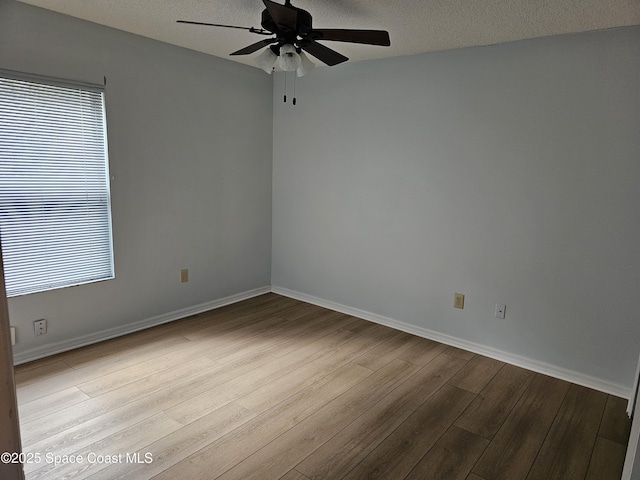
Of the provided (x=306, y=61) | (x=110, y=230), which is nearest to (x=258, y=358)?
(x=110, y=230)

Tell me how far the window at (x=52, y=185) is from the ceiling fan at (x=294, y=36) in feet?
4.11

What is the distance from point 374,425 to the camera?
224cm

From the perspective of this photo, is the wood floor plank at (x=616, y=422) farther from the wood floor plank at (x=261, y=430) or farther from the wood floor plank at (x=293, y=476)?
the wood floor plank at (x=293, y=476)

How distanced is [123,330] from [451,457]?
2.55m

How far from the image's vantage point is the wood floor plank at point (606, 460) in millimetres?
1913

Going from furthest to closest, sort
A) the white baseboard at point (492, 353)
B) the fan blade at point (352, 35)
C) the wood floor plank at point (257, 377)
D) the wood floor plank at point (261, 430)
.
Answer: the white baseboard at point (492, 353)
the wood floor plank at point (257, 377)
the fan blade at point (352, 35)
the wood floor plank at point (261, 430)

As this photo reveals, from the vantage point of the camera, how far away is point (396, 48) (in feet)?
10.0

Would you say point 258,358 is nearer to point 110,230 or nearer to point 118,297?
point 118,297

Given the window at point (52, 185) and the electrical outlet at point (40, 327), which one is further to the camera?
the electrical outlet at point (40, 327)

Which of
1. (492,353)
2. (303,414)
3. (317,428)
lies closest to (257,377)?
(303,414)

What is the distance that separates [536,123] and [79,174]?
10.2 ft

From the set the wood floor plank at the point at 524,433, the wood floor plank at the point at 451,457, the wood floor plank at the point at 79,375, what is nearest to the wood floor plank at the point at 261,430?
the wood floor plank at the point at 451,457

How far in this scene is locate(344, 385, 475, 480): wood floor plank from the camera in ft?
6.27

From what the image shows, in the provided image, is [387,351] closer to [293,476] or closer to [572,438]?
[572,438]
